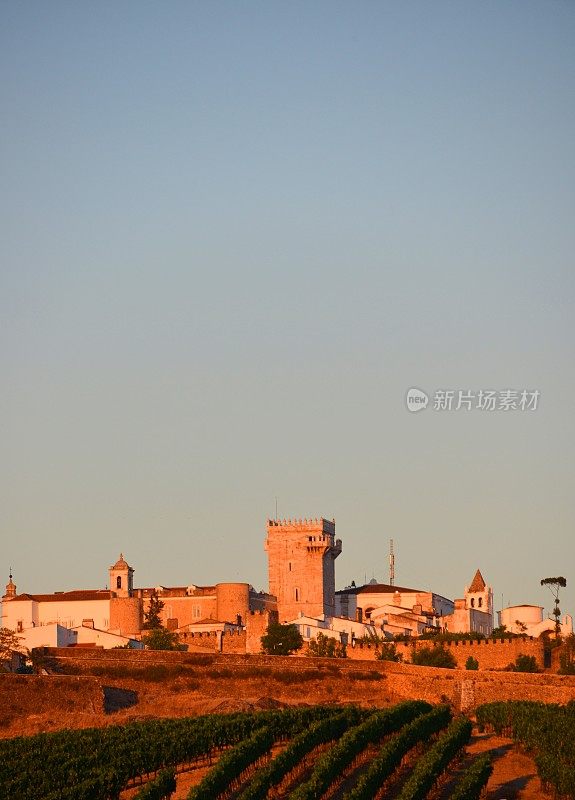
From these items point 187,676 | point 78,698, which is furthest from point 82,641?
point 78,698

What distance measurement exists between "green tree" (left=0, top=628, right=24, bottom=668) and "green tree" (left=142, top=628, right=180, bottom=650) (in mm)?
8316

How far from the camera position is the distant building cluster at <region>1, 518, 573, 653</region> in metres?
101

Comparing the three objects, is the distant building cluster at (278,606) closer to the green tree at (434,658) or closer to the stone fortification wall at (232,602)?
the stone fortification wall at (232,602)

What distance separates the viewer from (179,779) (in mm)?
53406

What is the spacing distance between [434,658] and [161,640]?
14.3 m

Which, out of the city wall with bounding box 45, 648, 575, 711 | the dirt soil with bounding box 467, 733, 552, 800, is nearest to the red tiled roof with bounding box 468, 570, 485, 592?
the city wall with bounding box 45, 648, 575, 711

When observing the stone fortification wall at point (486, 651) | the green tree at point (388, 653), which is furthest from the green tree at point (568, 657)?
the green tree at point (388, 653)

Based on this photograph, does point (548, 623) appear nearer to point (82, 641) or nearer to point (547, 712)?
point (82, 641)

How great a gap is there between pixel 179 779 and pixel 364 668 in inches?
1060

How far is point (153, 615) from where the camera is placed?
341 ft

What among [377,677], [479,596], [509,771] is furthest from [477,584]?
[509,771]

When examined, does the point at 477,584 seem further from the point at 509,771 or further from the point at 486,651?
the point at 509,771

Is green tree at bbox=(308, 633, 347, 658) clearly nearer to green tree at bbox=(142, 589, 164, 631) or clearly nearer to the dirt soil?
green tree at bbox=(142, 589, 164, 631)

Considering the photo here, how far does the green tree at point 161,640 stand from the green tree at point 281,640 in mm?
4557
